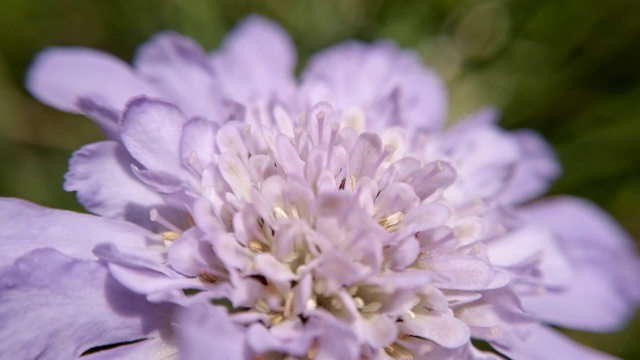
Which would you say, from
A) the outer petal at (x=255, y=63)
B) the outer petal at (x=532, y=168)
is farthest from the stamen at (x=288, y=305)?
the outer petal at (x=532, y=168)

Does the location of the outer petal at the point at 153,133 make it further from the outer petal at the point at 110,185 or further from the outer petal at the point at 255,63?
the outer petal at the point at 255,63

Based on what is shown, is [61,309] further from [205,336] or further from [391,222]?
[391,222]

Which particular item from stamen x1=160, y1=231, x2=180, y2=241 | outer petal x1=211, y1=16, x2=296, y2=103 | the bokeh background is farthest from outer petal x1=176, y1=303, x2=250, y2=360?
the bokeh background

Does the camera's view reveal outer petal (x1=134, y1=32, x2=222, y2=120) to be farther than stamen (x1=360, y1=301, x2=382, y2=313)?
Yes

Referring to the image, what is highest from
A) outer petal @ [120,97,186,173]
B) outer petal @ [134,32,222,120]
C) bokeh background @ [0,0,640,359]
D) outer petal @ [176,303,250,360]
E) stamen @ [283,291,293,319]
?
bokeh background @ [0,0,640,359]

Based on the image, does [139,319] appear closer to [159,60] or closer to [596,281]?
[159,60]

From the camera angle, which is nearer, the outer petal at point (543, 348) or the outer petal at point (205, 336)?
the outer petal at point (205, 336)

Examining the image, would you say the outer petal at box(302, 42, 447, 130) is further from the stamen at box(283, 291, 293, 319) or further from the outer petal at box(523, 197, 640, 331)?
the stamen at box(283, 291, 293, 319)
